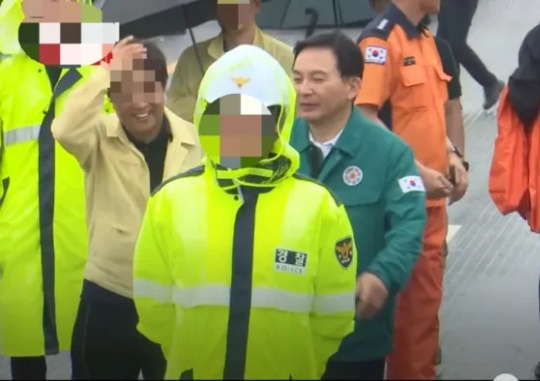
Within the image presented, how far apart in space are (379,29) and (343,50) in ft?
2.54

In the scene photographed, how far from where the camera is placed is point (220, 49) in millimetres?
4641

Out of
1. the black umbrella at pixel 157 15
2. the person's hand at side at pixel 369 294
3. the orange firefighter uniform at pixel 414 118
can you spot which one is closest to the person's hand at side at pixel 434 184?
the orange firefighter uniform at pixel 414 118

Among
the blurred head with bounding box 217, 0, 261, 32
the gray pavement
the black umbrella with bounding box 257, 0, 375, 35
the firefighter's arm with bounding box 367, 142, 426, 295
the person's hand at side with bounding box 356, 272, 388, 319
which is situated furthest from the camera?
the black umbrella with bounding box 257, 0, 375, 35

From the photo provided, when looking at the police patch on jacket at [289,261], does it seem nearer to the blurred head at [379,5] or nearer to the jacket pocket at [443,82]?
the jacket pocket at [443,82]

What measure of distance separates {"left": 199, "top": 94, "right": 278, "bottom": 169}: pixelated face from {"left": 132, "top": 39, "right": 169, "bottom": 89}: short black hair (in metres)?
0.76

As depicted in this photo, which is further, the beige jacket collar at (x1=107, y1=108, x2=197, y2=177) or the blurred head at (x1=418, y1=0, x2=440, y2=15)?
the blurred head at (x1=418, y1=0, x2=440, y2=15)

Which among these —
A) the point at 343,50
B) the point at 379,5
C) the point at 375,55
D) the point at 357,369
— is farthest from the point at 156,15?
the point at 357,369

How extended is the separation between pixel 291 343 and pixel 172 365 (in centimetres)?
31

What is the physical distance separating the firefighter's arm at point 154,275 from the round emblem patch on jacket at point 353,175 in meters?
0.79

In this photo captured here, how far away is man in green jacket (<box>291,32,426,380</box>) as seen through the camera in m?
3.57

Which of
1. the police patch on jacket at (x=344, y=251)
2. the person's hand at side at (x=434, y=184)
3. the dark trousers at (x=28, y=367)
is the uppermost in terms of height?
the police patch on jacket at (x=344, y=251)

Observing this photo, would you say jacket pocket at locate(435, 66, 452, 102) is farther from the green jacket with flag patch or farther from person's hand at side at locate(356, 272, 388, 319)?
person's hand at side at locate(356, 272, 388, 319)

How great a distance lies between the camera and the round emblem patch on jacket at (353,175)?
3580 mm

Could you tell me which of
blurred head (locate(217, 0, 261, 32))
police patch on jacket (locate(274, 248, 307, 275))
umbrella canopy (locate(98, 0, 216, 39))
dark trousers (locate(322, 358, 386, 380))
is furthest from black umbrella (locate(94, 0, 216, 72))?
police patch on jacket (locate(274, 248, 307, 275))
